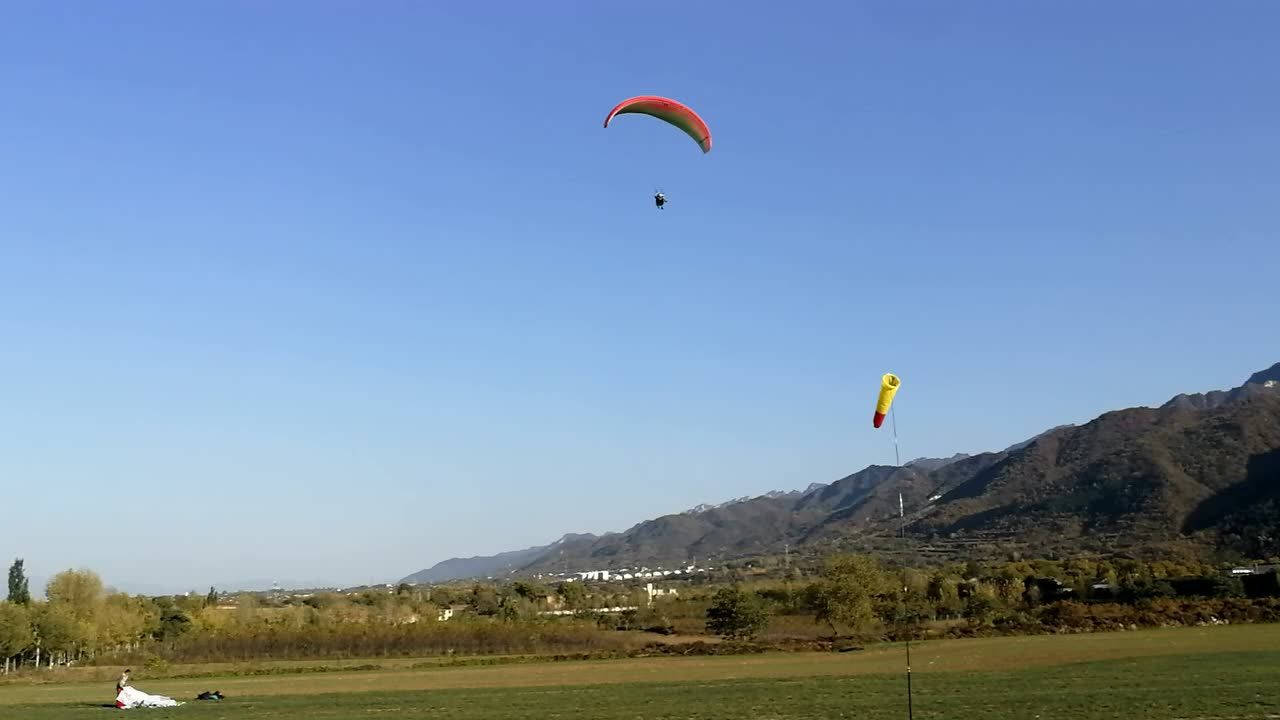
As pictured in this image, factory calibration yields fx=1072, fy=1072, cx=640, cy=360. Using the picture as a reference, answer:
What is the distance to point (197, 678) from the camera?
62156 millimetres

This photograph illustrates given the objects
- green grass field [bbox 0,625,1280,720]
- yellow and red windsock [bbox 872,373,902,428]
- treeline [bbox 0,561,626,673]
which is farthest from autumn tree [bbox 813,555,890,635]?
yellow and red windsock [bbox 872,373,902,428]

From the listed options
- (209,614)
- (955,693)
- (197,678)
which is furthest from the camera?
(209,614)

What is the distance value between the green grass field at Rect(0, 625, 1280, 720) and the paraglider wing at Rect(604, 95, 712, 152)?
17932 mm

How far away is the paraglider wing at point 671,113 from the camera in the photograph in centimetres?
3422

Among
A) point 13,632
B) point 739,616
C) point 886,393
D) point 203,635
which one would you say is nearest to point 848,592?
point 739,616

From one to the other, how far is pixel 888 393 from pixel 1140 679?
23.0 meters

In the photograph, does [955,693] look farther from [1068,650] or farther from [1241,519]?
[1241,519]

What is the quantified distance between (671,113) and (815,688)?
1978cm

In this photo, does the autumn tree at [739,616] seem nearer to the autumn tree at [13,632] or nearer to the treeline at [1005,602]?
the treeline at [1005,602]

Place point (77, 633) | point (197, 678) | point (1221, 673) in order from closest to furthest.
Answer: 1. point (1221, 673)
2. point (197, 678)
3. point (77, 633)

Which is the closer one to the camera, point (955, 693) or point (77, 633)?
point (955, 693)

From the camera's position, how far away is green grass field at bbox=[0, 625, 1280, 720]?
90.4 feet

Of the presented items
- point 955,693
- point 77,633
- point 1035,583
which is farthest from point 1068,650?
point 77,633

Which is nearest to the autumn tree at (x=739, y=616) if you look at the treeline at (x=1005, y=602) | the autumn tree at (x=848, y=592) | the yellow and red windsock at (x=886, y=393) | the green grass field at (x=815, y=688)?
the treeline at (x=1005, y=602)
